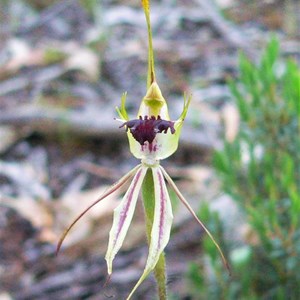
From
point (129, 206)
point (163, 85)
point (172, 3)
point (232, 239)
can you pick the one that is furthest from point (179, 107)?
point (129, 206)

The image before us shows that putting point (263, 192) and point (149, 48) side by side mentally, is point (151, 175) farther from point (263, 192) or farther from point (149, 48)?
point (263, 192)

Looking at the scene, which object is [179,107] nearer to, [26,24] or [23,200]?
[23,200]

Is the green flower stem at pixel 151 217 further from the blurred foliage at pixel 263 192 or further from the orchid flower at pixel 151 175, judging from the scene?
the blurred foliage at pixel 263 192

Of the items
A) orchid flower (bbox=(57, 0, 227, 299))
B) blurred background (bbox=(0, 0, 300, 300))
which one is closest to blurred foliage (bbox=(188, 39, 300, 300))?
blurred background (bbox=(0, 0, 300, 300))

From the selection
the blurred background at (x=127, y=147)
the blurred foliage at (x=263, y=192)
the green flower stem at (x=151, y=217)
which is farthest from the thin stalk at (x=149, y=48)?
the blurred foliage at (x=263, y=192)

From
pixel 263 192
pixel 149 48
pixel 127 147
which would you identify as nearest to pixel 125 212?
pixel 149 48

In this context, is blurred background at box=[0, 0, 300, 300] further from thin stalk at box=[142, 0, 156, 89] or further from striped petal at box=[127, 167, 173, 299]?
thin stalk at box=[142, 0, 156, 89]
